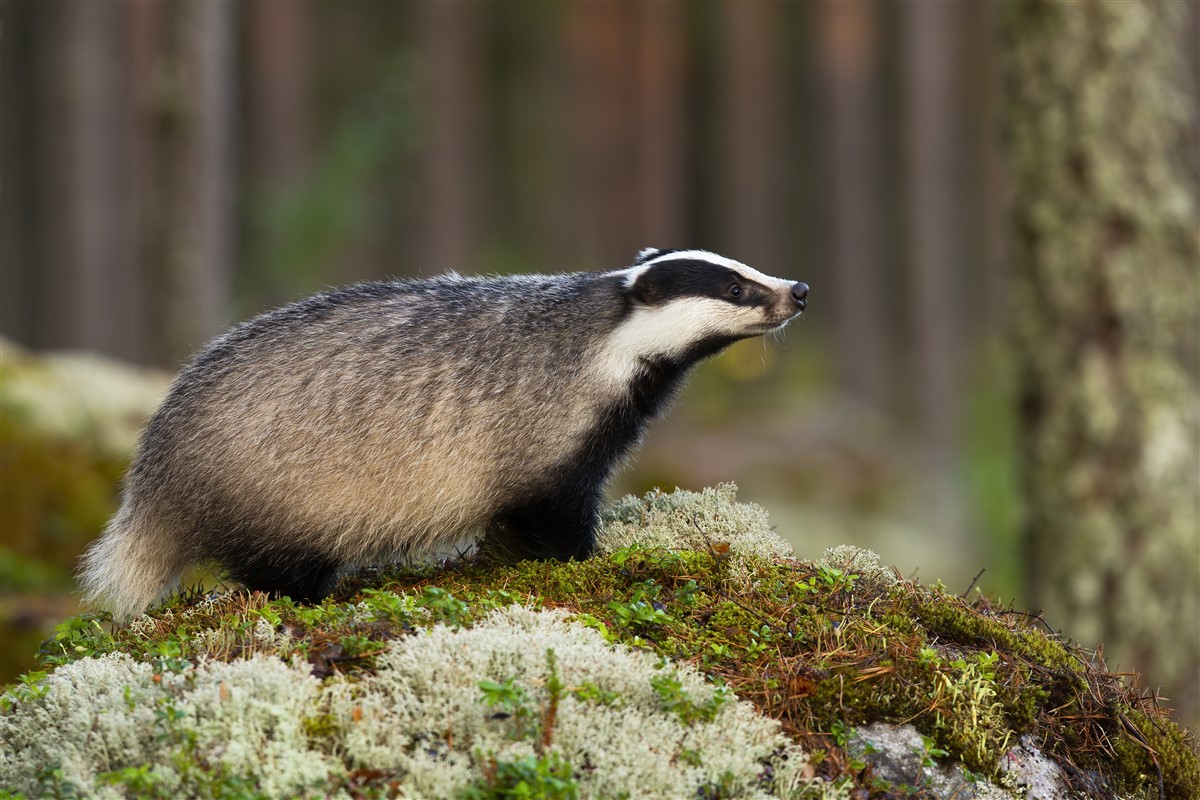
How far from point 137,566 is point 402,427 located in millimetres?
1296

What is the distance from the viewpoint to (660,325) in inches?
225

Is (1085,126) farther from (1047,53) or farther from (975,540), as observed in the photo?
(975,540)

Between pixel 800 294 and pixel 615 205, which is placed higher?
pixel 615 205

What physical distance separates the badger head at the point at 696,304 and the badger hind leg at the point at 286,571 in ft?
5.30

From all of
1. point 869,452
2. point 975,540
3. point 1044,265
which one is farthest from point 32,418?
point 975,540

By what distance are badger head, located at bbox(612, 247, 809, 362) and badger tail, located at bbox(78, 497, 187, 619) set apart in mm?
2157

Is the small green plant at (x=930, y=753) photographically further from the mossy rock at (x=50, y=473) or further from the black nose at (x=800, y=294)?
the mossy rock at (x=50, y=473)

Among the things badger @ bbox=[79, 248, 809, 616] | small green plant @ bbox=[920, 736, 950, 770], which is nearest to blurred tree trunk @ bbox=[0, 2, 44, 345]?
badger @ bbox=[79, 248, 809, 616]

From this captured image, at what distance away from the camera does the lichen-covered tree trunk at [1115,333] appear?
8.39m

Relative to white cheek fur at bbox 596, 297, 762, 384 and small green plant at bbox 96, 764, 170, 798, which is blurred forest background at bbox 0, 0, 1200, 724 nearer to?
white cheek fur at bbox 596, 297, 762, 384

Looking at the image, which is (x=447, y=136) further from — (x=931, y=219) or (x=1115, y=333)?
(x=1115, y=333)

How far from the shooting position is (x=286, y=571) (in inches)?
215

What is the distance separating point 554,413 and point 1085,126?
497 cm

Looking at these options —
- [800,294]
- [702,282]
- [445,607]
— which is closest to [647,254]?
[702,282]
